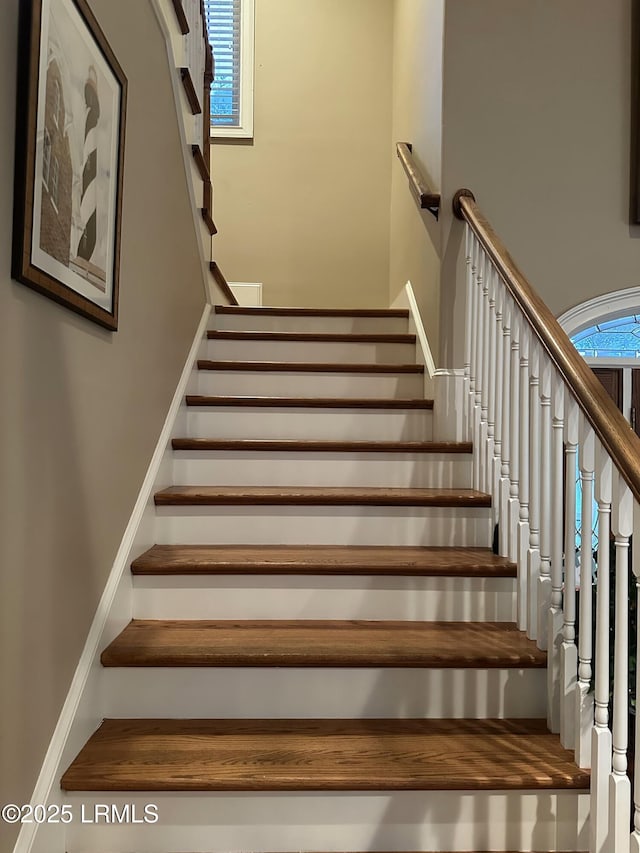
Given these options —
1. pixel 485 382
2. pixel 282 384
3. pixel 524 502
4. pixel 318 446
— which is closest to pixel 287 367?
pixel 282 384

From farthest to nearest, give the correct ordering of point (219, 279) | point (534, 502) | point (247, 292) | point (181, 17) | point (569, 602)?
1. point (247, 292)
2. point (219, 279)
3. point (181, 17)
4. point (534, 502)
5. point (569, 602)

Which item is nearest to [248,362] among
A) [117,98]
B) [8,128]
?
[117,98]

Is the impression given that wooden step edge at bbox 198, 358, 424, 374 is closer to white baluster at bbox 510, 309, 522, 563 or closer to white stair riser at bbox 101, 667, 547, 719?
white baluster at bbox 510, 309, 522, 563

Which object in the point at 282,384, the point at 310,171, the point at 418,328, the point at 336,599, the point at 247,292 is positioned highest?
the point at 310,171

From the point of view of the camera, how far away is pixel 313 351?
3066mm

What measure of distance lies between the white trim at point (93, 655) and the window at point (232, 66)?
9.76 ft

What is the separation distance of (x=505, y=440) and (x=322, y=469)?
0.69 meters

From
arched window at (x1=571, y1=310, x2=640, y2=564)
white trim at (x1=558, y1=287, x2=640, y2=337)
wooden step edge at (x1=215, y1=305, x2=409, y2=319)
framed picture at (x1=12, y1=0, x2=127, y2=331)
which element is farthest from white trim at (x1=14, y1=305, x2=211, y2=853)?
arched window at (x1=571, y1=310, x2=640, y2=564)

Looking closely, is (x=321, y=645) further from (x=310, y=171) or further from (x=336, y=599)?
(x=310, y=171)

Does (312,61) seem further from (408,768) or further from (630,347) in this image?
(408,768)

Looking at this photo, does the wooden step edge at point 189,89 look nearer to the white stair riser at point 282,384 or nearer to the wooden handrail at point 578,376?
the white stair riser at point 282,384

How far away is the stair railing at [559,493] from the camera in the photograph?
1.32 m

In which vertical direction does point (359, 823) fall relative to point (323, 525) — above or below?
below

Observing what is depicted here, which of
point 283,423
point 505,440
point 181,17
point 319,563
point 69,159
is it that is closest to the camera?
point 69,159
